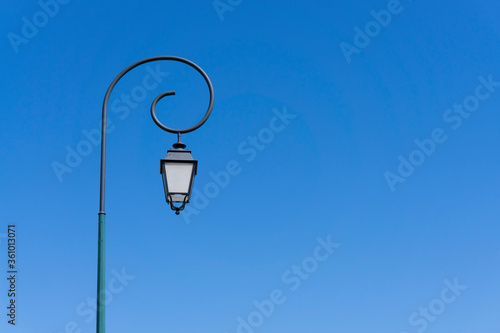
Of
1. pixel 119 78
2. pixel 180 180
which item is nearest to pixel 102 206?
pixel 180 180

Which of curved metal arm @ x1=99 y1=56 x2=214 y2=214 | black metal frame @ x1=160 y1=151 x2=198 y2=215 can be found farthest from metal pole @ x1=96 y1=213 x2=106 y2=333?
black metal frame @ x1=160 y1=151 x2=198 y2=215

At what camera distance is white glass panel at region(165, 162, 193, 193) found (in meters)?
9.73

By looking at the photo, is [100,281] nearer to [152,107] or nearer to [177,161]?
[177,161]

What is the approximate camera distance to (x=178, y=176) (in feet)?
32.1

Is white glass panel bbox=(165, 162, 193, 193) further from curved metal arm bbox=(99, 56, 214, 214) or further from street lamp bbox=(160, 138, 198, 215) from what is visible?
curved metal arm bbox=(99, 56, 214, 214)

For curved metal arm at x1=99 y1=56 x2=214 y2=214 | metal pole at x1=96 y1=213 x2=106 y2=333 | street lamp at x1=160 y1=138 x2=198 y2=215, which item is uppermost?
curved metal arm at x1=99 y1=56 x2=214 y2=214

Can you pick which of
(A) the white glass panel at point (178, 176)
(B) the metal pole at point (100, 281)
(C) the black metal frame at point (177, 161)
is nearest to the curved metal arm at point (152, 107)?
(B) the metal pole at point (100, 281)

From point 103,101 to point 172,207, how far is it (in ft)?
6.11

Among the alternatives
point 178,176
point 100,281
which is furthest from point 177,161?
point 100,281

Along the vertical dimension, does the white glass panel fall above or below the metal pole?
above

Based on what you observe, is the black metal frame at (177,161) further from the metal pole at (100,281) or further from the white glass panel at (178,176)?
the metal pole at (100,281)

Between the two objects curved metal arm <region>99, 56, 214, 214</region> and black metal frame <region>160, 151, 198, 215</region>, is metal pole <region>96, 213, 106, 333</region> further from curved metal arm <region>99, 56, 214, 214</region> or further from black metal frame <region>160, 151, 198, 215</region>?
black metal frame <region>160, 151, 198, 215</region>

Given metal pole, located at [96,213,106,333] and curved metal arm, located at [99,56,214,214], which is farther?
curved metal arm, located at [99,56,214,214]

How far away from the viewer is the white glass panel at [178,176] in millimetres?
9734
